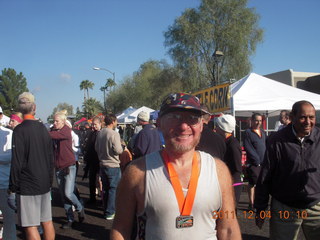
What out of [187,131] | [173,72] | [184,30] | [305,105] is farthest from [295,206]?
[173,72]

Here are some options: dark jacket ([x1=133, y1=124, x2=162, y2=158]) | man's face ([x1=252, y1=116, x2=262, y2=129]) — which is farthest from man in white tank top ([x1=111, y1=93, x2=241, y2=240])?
man's face ([x1=252, y1=116, x2=262, y2=129])

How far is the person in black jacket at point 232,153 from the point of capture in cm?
397

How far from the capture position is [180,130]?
1738mm

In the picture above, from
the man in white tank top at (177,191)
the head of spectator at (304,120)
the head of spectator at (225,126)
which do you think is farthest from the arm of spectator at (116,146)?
the man in white tank top at (177,191)

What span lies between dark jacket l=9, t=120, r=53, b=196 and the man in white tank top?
1.92 metres

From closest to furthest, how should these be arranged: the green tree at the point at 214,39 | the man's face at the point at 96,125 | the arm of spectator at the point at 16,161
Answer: the arm of spectator at the point at 16,161 < the man's face at the point at 96,125 < the green tree at the point at 214,39

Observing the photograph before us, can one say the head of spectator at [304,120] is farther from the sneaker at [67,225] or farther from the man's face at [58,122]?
the sneaker at [67,225]

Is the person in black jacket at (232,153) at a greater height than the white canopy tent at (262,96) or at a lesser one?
lesser

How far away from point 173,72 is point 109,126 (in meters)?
24.2

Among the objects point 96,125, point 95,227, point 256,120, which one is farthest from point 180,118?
point 96,125

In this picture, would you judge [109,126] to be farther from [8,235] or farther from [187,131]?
[187,131]

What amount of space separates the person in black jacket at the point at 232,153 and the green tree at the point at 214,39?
21.5 m

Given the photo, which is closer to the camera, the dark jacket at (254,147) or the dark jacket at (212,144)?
the dark jacket at (212,144)

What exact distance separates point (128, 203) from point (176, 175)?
0.32 metres
